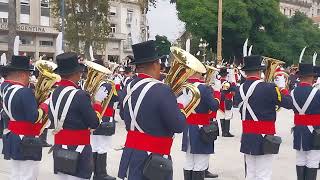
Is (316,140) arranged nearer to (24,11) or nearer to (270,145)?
(270,145)

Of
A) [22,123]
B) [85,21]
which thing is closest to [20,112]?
[22,123]

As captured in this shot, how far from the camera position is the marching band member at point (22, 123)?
19.8ft

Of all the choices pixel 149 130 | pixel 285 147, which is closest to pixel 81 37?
pixel 285 147

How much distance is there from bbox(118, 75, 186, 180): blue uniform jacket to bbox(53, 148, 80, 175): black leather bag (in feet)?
2.62

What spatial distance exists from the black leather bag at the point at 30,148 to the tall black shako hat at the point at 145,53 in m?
2.17

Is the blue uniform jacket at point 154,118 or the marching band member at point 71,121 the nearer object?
the blue uniform jacket at point 154,118

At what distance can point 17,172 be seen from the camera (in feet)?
20.8

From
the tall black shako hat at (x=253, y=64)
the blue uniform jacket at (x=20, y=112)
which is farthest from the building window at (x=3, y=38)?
the tall black shako hat at (x=253, y=64)

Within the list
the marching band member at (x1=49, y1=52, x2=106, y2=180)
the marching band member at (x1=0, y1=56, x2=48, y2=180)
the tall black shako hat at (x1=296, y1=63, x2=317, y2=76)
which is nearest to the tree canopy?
the tall black shako hat at (x1=296, y1=63, x2=317, y2=76)

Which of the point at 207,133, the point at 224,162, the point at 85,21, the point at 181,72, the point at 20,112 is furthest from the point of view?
the point at 85,21

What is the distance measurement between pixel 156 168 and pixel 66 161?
49.7 inches

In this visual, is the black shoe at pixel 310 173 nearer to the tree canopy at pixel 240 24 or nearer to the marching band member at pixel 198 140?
the marching band member at pixel 198 140

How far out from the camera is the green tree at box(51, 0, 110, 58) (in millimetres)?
32562

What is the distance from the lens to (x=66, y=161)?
541 cm
